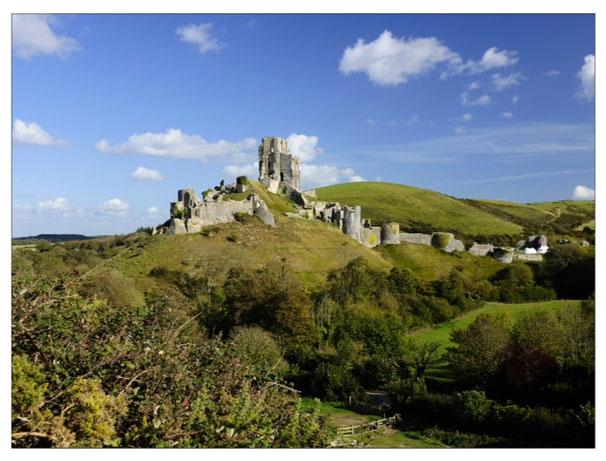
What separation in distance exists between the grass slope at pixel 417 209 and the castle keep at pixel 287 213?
18304mm

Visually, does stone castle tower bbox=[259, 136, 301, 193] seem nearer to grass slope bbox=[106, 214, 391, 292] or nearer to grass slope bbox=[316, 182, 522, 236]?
grass slope bbox=[106, 214, 391, 292]

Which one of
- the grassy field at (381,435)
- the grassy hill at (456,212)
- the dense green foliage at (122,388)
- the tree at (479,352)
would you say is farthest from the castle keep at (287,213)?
the dense green foliage at (122,388)

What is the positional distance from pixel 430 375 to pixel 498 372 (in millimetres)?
5656

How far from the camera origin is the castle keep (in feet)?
161

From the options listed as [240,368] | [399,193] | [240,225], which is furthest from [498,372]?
[399,193]

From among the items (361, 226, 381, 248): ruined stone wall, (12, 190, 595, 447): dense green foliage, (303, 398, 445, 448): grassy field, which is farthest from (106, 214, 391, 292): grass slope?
(303, 398, 445, 448): grassy field

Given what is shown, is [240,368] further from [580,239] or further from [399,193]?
[399,193]

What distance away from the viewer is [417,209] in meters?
104

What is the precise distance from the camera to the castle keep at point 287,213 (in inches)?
1932

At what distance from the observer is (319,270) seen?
47.4 m

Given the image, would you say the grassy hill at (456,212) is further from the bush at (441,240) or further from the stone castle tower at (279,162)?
the stone castle tower at (279,162)

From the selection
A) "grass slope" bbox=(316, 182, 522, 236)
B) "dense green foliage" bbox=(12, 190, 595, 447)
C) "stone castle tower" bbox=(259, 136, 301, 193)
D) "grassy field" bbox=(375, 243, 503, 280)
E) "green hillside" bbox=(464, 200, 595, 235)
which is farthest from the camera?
"grass slope" bbox=(316, 182, 522, 236)

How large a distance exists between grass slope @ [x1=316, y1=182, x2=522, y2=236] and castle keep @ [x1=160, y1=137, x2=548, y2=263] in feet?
60.1
